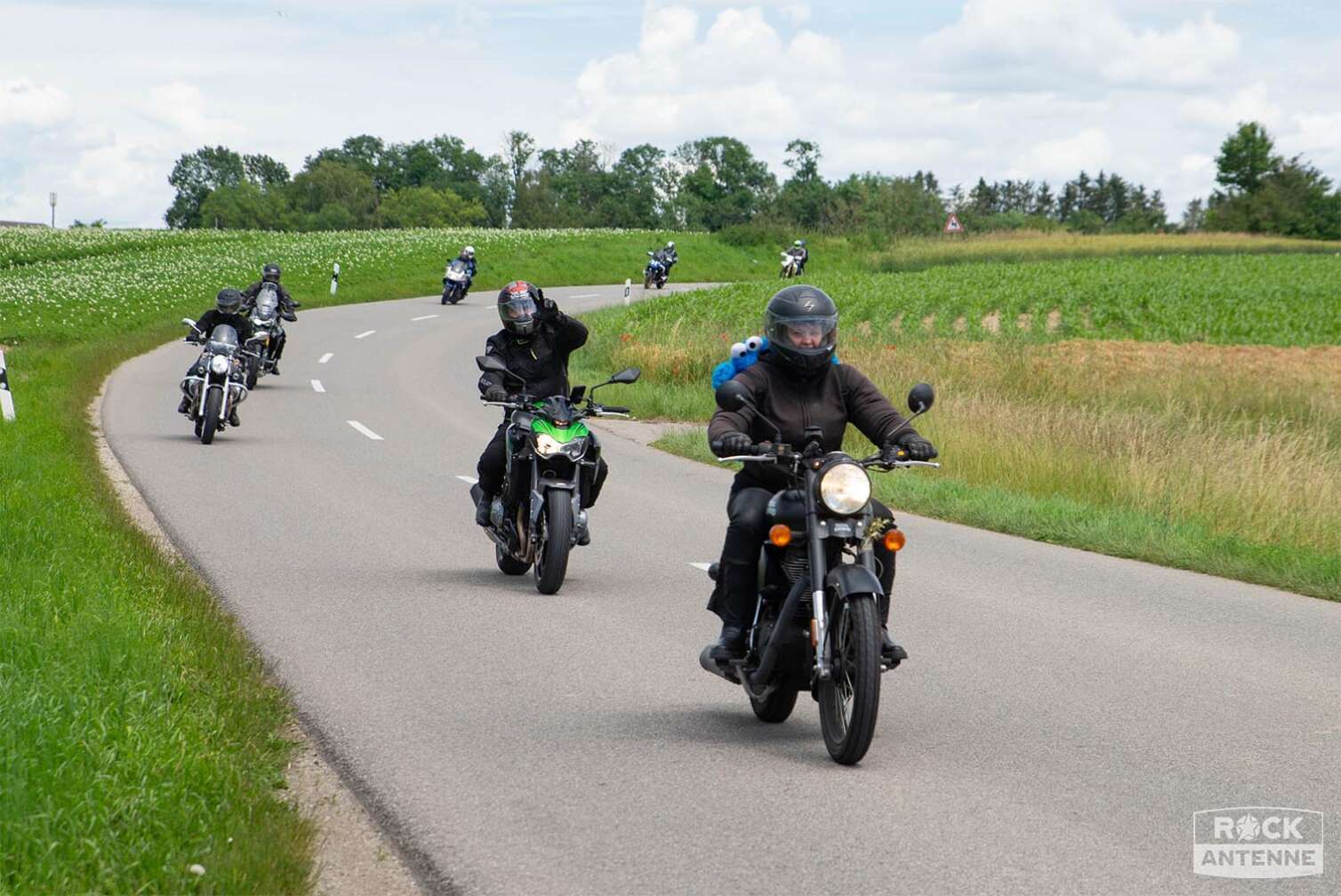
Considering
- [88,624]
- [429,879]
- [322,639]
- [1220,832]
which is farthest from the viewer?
[322,639]

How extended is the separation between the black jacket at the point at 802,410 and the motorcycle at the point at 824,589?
0.41 feet

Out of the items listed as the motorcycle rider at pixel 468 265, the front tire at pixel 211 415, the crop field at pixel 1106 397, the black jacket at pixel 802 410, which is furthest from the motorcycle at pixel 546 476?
the motorcycle rider at pixel 468 265

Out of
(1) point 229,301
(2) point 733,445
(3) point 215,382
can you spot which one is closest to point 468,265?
(1) point 229,301

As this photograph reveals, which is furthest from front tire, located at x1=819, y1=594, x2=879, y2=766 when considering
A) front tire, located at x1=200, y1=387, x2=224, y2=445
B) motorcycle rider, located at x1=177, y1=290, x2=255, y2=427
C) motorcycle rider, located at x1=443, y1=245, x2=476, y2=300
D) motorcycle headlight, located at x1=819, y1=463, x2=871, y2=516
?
motorcycle rider, located at x1=443, y1=245, x2=476, y2=300

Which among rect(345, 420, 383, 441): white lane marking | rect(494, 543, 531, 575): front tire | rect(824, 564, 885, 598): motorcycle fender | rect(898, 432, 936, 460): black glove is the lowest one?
rect(345, 420, 383, 441): white lane marking

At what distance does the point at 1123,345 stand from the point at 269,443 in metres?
15.6

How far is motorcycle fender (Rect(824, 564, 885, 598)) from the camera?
5.69m

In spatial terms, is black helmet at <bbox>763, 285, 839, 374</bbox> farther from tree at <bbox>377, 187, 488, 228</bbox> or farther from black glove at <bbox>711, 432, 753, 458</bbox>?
tree at <bbox>377, 187, 488, 228</bbox>

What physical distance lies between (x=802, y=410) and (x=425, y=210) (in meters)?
149

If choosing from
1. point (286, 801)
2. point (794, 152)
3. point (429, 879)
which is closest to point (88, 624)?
point (286, 801)

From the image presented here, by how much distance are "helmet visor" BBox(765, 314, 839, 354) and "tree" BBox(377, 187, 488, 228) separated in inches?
5659

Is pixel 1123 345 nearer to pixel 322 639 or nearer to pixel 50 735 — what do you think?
pixel 322 639

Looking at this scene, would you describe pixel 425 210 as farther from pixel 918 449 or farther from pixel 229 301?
pixel 918 449

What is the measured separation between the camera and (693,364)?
27250mm
